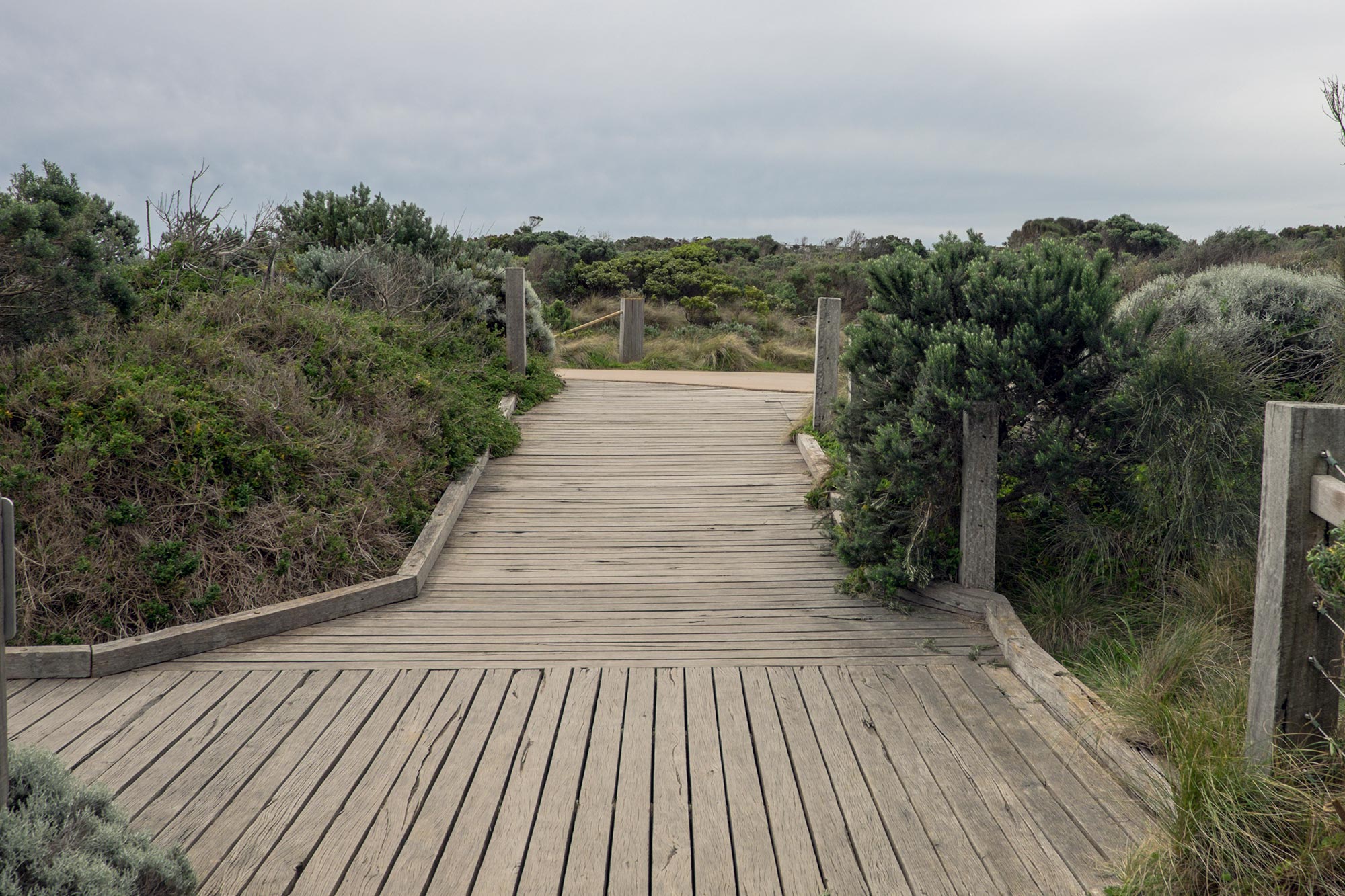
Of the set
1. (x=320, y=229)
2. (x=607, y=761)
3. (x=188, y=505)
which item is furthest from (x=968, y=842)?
(x=320, y=229)

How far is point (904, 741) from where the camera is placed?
13.6 ft

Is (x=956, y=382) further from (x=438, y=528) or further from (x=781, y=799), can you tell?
(x=438, y=528)

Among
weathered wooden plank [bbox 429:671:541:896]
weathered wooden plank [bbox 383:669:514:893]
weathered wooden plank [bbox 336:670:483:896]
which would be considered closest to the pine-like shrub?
weathered wooden plank [bbox 429:671:541:896]

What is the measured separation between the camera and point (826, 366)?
10.2 metres

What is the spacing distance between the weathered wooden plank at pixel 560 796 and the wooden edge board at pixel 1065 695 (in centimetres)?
192

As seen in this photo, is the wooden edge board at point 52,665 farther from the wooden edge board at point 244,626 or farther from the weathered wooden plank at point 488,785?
the weathered wooden plank at point 488,785

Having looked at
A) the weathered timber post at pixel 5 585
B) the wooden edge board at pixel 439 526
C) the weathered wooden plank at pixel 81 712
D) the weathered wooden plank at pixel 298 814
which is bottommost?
the weathered wooden plank at pixel 298 814

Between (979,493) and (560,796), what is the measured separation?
3.13m

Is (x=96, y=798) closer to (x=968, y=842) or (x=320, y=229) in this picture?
(x=968, y=842)

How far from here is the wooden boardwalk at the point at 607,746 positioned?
3223mm

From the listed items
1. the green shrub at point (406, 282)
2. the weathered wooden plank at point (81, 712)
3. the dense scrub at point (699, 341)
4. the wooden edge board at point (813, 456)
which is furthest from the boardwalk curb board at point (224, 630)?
the dense scrub at point (699, 341)

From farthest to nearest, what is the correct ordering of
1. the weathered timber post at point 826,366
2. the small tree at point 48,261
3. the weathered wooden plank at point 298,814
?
the weathered timber post at point 826,366, the small tree at point 48,261, the weathered wooden plank at point 298,814

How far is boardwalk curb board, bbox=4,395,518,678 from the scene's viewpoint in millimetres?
4852

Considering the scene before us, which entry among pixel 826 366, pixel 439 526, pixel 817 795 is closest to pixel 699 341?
pixel 826 366
